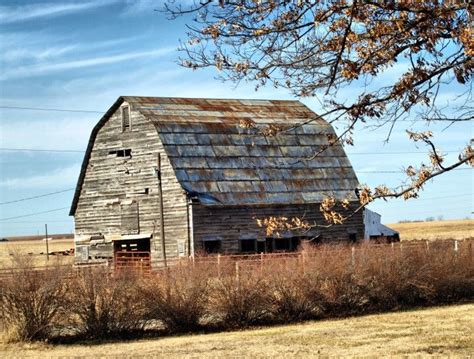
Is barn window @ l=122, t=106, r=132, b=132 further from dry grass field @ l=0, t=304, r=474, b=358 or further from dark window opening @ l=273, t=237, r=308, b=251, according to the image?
dry grass field @ l=0, t=304, r=474, b=358

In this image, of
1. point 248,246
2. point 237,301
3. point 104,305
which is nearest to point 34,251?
point 248,246

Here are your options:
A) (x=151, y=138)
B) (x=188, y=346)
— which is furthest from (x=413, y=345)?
(x=151, y=138)

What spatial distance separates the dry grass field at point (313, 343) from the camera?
15984mm

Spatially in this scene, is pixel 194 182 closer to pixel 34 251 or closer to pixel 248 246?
pixel 248 246

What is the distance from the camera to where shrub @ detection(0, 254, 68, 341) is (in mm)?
19039

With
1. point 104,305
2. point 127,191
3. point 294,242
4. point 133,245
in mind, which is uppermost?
point 127,191

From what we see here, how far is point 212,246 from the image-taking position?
36.0 m

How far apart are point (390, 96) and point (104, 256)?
30.0 m

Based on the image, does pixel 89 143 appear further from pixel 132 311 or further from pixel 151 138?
pixel 132 311

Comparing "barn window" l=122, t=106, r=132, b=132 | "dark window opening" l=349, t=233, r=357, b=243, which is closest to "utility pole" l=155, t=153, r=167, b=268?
"barn window" l=122, t=106, r=132, b=132

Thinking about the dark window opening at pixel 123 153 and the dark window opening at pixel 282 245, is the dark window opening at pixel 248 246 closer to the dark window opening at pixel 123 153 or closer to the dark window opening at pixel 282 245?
the dark window opening at pixel 282 245

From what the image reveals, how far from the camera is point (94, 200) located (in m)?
39.8

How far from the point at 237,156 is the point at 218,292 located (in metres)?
16.9

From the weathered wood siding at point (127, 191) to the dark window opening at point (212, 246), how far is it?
0.98m
